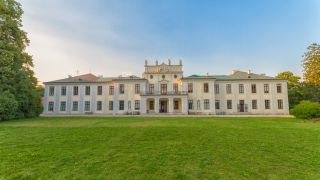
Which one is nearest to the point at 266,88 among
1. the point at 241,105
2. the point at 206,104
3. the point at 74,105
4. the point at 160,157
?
the point at 241,105

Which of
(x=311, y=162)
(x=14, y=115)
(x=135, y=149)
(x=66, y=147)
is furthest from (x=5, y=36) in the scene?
(x=311, y=162)

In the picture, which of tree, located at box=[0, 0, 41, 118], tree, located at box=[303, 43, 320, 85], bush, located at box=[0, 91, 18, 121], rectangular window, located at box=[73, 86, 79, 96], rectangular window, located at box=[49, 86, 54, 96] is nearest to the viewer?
bush, located at box=[0, 91, 18, 121]

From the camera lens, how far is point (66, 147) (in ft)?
21.7

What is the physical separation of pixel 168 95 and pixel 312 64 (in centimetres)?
2219

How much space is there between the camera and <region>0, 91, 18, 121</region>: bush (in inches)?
634

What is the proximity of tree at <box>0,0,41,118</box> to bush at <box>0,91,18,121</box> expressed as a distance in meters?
0.40

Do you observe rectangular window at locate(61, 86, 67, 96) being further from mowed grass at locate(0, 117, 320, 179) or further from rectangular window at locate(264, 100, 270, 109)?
rectangular window at locate(264, 100, 270, 109)

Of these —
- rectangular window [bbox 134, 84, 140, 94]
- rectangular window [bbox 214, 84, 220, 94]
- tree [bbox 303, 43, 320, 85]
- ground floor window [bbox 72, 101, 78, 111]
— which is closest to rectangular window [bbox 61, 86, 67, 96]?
ground floor window [bbox 72, 101, 78, 111]

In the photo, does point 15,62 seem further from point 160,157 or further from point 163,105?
point 160,157

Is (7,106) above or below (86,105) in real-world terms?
above

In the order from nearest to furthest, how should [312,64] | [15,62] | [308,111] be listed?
1. [308,111]
2. [15,62]
3. [312,64]

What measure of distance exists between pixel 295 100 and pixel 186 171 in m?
38.0

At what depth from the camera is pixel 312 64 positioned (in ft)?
89.7

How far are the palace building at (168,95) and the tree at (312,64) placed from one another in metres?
3.48
